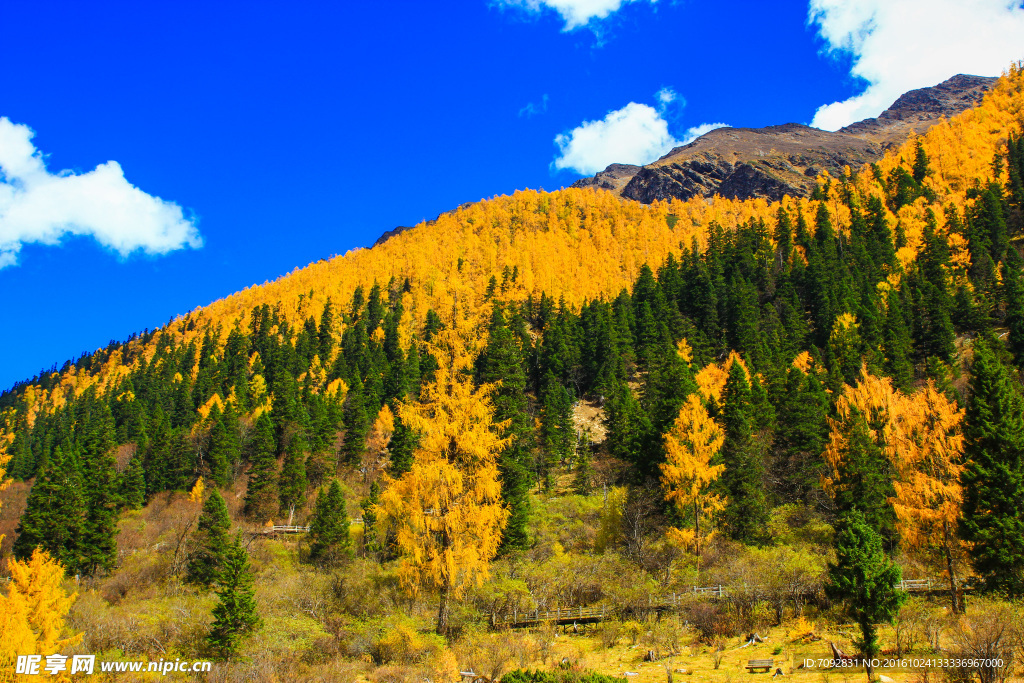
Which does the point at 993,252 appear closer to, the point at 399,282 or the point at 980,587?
the point at 980,587

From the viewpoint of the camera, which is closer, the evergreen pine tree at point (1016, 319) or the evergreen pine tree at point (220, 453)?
the evergreen pine tree at point (1016, 319)

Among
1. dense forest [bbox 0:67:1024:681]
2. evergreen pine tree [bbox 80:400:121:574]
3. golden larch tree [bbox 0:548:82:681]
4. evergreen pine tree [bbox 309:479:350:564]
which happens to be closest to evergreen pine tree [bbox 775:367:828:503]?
dense forest [bbox 0:67:1024:681]

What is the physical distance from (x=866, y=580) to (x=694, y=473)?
15.8 metres

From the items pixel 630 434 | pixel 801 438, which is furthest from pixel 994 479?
pixel 630 434

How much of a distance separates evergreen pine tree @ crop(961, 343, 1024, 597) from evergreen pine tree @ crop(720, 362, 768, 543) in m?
10.3

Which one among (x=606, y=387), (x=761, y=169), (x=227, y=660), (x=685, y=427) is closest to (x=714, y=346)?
(x=606, y=387)

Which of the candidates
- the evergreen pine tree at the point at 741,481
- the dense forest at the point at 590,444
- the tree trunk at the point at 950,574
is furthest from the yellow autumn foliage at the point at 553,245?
the tree trunk at the point at 950,574

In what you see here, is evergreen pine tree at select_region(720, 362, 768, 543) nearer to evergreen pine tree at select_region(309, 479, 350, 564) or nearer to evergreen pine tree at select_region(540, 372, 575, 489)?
evergreen pine tree at select_region(540, 372, 575, 489)

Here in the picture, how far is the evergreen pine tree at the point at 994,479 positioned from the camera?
819 inches

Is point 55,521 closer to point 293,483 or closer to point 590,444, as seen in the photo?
point 293,483

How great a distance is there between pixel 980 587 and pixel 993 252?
71180 millimetres

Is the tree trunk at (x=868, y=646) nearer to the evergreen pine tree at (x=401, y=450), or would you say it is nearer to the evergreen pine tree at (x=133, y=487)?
the evergreen pine tree at (x=401, y=450)

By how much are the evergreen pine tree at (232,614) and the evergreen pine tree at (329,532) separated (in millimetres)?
15676

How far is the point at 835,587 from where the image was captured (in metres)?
15.7
